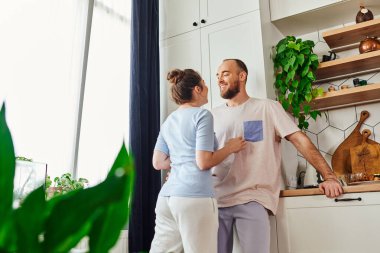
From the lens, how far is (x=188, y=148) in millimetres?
1708

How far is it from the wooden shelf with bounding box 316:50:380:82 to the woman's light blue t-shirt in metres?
1.23

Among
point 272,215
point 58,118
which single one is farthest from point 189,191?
point 58,118

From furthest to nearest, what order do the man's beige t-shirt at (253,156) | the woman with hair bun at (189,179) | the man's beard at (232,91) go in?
the man's beard at (232,91) < the man's beige t-shirt at (253,156) < the woman with hair bun at (189,179)

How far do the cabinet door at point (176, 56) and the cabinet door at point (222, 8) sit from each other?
0.14 meters

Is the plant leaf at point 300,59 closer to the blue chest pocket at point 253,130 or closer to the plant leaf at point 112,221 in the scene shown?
the blue chest pocket at point 253,130

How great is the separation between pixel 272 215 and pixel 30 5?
182 cm

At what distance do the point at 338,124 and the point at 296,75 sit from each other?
18.3 inches

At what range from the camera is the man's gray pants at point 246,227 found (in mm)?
1903

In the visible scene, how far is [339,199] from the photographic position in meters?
1.97

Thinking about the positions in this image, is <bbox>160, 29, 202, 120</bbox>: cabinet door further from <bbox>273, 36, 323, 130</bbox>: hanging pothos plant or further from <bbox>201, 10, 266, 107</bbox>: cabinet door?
Answer: <bbox>273, 36, 323, 130</bbox>: hanging pothos plant

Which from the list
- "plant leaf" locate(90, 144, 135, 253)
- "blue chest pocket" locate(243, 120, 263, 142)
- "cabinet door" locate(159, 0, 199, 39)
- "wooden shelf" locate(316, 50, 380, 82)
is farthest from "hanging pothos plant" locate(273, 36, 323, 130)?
"plant leaf" locate(90, 144, 135, 253)

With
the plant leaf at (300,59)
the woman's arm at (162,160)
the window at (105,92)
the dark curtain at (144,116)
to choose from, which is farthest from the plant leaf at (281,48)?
the woman's arm at (162,160)

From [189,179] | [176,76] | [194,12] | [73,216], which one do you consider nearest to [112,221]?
[73,216]

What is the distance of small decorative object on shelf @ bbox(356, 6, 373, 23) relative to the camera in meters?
2.45
